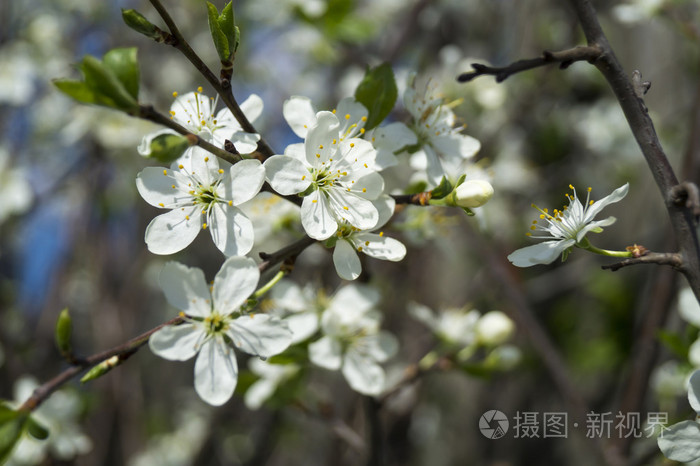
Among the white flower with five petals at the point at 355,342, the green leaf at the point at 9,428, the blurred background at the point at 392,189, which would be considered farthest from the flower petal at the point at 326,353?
the blurred background at the point at 392,189

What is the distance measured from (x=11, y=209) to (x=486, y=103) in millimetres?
1811

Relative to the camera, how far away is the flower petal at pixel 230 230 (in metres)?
0.92

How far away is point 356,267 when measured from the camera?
0.95m

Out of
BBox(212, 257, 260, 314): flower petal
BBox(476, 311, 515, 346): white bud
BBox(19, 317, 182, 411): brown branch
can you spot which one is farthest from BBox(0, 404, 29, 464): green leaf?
BBox(476, 311, 515, 346): white bud

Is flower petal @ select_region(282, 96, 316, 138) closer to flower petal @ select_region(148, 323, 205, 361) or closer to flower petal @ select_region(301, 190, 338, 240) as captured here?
flower petal @ select_region(301, 190, 338, 240)

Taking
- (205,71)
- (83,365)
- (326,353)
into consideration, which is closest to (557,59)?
(205,71)

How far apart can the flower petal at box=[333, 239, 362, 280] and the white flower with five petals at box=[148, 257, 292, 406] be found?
0.42 feet

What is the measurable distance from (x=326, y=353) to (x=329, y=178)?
1.46 feet

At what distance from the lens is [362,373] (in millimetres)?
1268

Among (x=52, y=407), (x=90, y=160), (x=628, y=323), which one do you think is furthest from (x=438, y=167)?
(x=628, y=323)

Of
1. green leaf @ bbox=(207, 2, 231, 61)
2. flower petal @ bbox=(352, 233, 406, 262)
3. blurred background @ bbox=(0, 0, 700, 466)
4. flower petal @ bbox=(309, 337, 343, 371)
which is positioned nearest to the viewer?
green leaf @ bbox=(207, 2, 231, 61)

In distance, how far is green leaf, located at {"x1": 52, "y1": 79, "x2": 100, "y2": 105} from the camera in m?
0.77

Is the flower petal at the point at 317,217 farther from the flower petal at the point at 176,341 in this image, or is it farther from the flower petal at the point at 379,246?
the flower petal at the point at 176,341

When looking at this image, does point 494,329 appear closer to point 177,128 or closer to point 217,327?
point 217,327
